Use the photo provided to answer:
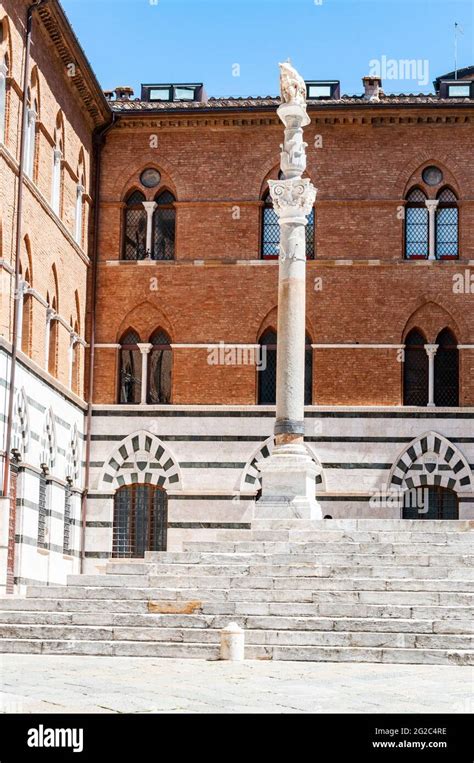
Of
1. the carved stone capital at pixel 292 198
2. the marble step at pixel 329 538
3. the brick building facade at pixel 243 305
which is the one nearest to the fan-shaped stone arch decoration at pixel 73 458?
the brick building facade at pixel 243 305

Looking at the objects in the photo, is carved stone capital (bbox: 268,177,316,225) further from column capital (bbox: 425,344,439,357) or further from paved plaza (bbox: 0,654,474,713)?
paved plaza (bbox: 0,654,474,713)

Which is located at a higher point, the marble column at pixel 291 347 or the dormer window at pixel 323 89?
the dormer window at pixel 323 89

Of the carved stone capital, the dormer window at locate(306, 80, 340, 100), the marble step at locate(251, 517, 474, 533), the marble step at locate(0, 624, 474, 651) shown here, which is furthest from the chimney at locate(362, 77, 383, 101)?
the marble step at locate(0, 624, 474, 651)

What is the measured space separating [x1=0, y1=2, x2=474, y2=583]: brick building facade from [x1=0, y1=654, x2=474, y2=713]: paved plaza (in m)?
15.6

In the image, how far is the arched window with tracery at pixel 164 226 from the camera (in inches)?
1260

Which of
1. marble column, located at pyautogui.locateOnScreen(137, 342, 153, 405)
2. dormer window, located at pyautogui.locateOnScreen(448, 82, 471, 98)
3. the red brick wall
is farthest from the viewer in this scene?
dormer window, located at pyautogui.locateOnScreen(448, 82, 471, 98)

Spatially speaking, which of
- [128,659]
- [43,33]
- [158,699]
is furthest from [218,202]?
[158,699]

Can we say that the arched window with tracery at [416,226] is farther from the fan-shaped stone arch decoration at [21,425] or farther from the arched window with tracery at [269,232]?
the fan-shaped stone arch decoration at [21,425]

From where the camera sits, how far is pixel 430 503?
3014 cm

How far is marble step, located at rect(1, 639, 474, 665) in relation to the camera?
14.2 m

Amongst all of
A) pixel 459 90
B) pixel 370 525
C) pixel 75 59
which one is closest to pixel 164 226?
pixel 75 59

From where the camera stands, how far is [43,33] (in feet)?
88.3

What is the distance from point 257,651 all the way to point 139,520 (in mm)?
16334

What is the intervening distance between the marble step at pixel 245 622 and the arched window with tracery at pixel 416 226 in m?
17.3
